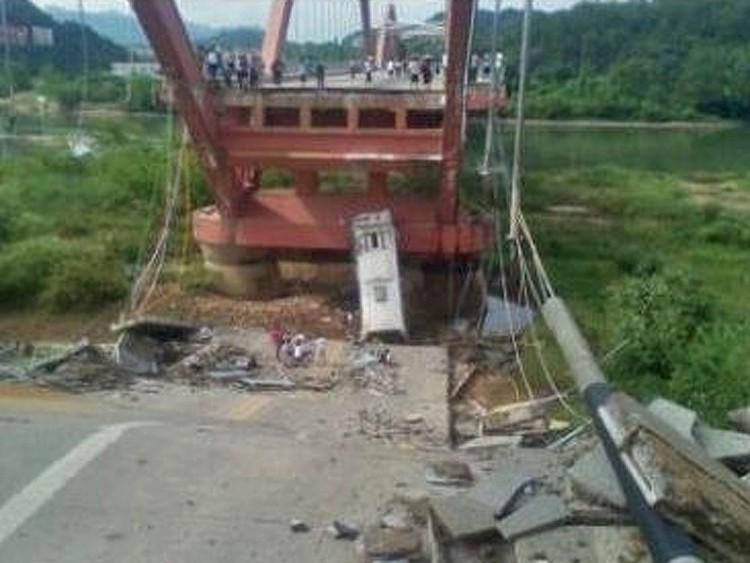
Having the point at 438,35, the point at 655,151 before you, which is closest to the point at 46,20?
the point at 655,151

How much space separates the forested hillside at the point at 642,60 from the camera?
96625 millimetres


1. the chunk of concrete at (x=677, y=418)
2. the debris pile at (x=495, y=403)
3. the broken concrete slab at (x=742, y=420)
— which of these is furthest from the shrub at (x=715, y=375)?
the chunk of concrete at (x=677, y=418)

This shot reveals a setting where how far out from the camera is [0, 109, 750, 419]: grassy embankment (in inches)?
558

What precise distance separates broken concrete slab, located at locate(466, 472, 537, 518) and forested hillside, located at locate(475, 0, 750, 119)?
234 feet

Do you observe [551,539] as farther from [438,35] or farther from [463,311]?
[438,35]

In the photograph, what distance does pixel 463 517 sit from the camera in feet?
22.5

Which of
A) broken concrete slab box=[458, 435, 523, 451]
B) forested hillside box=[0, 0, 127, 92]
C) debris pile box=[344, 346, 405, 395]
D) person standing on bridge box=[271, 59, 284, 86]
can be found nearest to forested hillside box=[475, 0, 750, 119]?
forested hillside box=[0, 0, 127, 92]

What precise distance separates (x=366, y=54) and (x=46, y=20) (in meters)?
76.6

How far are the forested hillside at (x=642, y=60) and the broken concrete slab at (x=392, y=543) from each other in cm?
7165

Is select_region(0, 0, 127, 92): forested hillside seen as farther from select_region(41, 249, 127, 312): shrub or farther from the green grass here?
select_region(41, 249, 127, 312): shrub

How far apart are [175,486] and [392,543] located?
1895mm

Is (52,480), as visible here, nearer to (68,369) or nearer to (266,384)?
(68,369)

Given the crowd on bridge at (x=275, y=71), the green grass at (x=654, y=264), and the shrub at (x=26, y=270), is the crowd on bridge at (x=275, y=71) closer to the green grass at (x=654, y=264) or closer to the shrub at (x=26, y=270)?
the shrub at (x=26, y=270)

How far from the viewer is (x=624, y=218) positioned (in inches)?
1458
